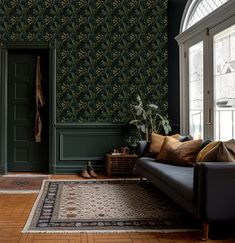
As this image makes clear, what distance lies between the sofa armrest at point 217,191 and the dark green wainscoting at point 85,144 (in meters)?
3.58

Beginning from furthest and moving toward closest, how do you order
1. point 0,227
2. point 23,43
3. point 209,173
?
point 23,43 → point 0,227 → point 209,173

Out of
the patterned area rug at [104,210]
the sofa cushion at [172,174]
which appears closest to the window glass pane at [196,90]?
the sofa cushion at [172,174]

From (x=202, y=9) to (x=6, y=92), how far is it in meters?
3.38

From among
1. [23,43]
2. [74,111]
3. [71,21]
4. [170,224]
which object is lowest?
[170,224]

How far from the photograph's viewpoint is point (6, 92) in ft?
20.7

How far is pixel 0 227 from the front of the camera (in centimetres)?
322

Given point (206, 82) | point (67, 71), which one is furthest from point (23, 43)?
point (206, 82)

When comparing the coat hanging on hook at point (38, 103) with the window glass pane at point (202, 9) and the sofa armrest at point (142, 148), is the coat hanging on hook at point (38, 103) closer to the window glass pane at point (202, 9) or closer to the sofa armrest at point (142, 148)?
the sofa armrest at point (142, 148)

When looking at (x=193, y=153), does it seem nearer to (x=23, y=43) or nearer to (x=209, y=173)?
(x=209, y=173)

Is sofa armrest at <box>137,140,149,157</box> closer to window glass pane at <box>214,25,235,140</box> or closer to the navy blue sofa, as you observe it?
window glass pane at <box>214,25,235,140</box>

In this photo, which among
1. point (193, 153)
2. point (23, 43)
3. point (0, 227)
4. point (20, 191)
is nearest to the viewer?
point (0, 227)

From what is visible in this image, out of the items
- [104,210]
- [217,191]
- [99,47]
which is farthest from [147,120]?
[217,191]

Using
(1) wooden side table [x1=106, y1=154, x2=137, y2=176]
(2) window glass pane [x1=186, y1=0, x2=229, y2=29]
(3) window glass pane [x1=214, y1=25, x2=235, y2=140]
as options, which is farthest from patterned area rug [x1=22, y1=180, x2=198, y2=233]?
(2) window glass pane [x1=186, y1=0, x2=229, y2=29]

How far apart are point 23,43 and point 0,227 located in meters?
3.78
